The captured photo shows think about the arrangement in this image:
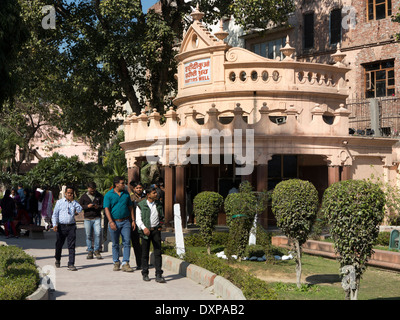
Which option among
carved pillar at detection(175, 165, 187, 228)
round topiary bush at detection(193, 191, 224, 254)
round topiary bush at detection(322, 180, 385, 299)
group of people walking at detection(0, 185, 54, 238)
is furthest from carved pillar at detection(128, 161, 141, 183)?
round topiary bush at detection(322, 180, 385, 299)

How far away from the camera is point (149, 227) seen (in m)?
11.1

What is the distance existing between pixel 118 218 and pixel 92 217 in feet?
6.47

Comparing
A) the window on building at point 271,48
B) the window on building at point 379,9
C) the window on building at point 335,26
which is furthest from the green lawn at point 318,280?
the window on building at point 271,48

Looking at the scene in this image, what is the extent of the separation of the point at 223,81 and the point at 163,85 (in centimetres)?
834

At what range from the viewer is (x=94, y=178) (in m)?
37.0

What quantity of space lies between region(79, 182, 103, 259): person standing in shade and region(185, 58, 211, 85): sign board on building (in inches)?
352

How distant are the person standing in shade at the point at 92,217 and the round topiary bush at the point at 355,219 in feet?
22.1

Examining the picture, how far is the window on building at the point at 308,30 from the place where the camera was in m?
31.7

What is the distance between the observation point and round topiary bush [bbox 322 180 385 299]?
850 centimetres

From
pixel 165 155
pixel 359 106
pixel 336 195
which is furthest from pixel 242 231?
pixel 359 106

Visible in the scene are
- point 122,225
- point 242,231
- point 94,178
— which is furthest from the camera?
point 94,178

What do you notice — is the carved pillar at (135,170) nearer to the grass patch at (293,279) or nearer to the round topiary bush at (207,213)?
the grass patch at (293,279)

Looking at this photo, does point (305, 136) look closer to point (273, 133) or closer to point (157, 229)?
point (273, 133)

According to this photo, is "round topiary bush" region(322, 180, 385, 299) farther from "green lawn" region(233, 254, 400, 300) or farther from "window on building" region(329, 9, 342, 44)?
"window on building" region(329, 9, 342, 44)
